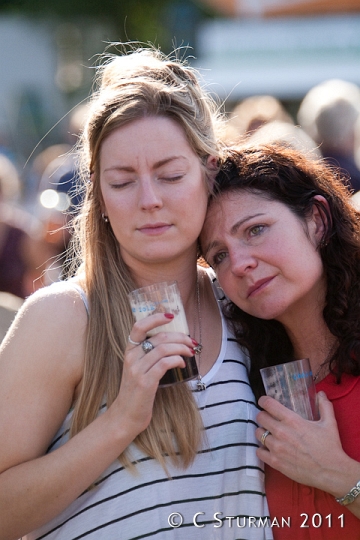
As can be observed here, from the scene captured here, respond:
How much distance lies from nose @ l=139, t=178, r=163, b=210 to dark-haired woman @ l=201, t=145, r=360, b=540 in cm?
32

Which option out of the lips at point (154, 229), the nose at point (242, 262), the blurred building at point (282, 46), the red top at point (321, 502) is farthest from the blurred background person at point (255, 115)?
the blurred building at point (282, 46)

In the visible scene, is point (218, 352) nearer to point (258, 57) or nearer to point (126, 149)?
point (126, 149)

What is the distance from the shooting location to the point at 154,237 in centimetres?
246

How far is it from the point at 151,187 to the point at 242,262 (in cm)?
44

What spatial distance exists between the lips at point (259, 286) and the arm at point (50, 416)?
1.41ft

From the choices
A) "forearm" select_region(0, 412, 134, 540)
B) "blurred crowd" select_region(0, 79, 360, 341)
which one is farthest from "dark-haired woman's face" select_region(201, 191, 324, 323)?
"blurred crowd" select_region(0, 79, 360, 341)

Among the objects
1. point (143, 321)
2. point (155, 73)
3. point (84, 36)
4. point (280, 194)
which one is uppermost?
point (84, 36)

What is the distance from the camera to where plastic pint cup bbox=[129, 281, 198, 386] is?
88.9 inches

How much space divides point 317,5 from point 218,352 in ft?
31.3

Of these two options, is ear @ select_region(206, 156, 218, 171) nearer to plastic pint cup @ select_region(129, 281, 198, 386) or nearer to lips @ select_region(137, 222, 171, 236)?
lips @ select_region(137, 222, 171, 236)

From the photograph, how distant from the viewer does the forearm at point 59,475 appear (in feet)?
7.28

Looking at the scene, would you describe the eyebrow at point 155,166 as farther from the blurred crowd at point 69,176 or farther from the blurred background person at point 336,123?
the blurred background person at point 336,123

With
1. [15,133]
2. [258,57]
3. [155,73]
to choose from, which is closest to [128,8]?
[15,133]

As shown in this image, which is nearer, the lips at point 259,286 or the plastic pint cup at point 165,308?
the plastic pint cup at point 165,308
